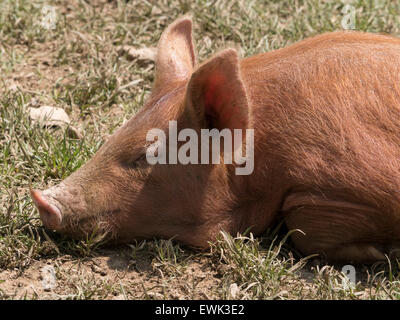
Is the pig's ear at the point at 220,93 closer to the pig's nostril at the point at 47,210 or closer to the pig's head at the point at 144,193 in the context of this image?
the pig's head at the point at 144,193

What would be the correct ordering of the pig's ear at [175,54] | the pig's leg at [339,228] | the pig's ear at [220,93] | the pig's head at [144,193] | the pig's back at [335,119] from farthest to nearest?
the pig's ear at [175,54], the pig's head at [144,193], the pig's leg at [339,228], the pig's back at [335,119], the pig's ear at [220,93]

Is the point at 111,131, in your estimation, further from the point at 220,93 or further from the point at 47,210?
the point at 220,93

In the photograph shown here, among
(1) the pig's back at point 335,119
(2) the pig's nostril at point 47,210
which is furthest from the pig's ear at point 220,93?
(2) the pig's nostril at point 47,210

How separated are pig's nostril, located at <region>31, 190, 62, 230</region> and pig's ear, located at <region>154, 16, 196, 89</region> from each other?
1.11 meters

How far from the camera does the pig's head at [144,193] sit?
497cm

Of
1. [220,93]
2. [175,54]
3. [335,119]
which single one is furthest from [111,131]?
[335,119]

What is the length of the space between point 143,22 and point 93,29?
1.61ft

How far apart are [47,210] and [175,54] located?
1.51 metres

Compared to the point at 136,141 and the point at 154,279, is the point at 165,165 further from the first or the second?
the point at 154,279

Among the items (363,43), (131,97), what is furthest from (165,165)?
(131,97)

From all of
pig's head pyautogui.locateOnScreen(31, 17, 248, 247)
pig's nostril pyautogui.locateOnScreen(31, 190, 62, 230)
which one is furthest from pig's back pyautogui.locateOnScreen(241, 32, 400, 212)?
pig's nostril pyautogui.locateOnScreen(31, 190, 62, 230)

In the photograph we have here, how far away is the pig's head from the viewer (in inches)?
196

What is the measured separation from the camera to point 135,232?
5.11 metres

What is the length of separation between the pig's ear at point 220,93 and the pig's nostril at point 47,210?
3.56 ft
